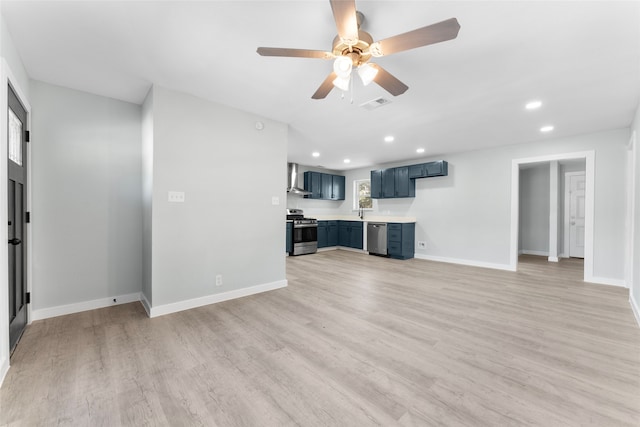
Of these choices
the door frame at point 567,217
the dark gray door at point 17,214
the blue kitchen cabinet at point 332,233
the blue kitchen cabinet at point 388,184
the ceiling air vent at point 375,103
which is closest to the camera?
the dark gray door at point 17,214

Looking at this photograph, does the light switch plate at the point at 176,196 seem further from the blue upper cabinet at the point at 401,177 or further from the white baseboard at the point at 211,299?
the blue upper cabinet at the point at 401,177

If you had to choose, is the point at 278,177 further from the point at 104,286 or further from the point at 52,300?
the point at 52,300

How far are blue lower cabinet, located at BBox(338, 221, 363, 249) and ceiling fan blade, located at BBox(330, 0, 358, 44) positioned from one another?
5.79m

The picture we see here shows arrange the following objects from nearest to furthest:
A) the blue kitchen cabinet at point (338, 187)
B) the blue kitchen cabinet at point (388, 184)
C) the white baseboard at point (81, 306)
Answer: the white baseboard at point (81, 306) → the blue kitchen cabinet at point (388, 184) → the blue kitchen cabinet at point (338, 187)

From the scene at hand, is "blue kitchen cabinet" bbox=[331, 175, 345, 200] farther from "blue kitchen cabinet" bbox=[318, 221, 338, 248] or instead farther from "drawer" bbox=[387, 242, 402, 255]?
"drawer" bbox=[387, 242, 402, 255]

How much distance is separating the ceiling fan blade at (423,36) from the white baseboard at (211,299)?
3007 mm

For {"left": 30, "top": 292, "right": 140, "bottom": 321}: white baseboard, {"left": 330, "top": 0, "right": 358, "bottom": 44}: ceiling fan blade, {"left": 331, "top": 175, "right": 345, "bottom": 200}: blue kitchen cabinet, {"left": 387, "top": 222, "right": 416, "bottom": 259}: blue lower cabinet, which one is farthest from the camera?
{"left": 331, "top": 175, "right": 345, "bottom": 200}: blue kitchen cabinet

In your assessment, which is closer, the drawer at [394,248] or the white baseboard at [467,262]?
the white baseboard at [467,262]

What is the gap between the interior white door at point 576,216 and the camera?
6254 mm

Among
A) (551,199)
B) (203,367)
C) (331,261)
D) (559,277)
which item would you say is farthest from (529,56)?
(551,199)

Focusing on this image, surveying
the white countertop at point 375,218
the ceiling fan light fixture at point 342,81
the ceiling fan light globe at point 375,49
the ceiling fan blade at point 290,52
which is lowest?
the white countertop at point 375,218

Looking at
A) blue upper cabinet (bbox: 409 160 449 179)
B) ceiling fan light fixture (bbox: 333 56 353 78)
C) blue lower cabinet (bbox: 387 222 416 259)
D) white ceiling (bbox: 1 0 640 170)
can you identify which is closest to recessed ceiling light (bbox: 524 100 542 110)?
white ceiling (bbox: 1 0 640 170)

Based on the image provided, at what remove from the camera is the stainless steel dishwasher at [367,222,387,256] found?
6.42 metres

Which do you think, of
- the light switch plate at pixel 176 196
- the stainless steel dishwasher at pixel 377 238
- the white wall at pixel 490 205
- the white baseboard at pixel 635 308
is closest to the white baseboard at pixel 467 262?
the white wall at pixel 490 205
